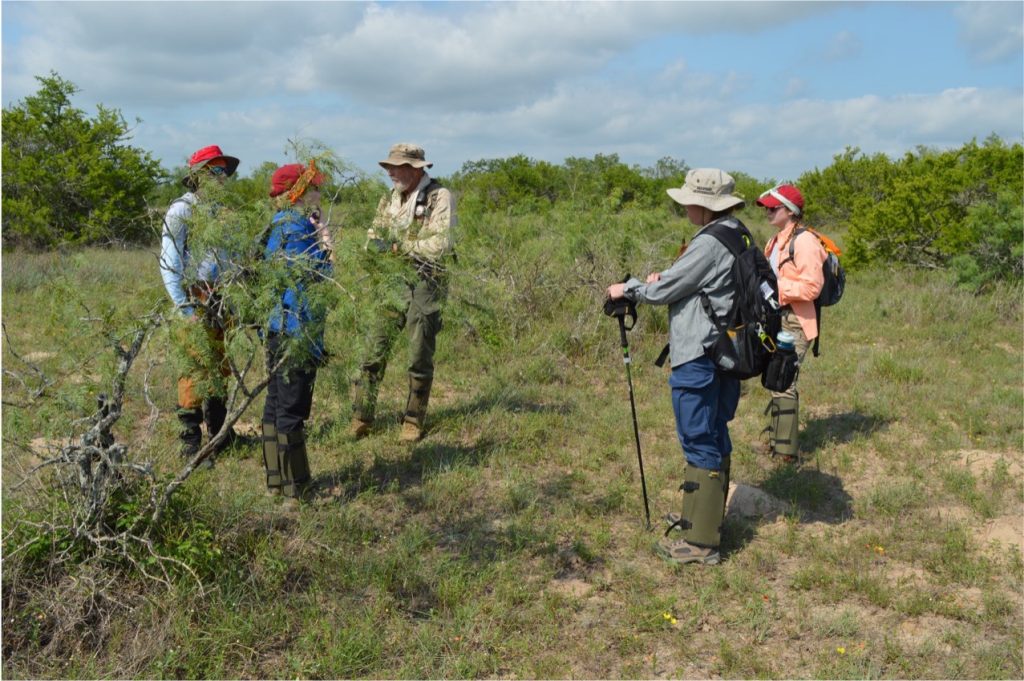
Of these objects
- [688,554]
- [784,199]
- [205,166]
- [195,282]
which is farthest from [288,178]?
[784,199]

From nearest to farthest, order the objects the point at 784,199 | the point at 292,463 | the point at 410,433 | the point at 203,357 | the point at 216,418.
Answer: the point at 203,357 → the point at 292,463 → the point at 784,199 → the point at 216,418 → the point at 410,433

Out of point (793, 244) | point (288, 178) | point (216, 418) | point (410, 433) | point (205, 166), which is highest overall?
point (205, 166)

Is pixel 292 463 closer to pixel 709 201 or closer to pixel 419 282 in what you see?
pixel 419 282

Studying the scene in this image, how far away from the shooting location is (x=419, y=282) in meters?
5.11

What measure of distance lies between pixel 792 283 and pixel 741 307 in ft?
5.10

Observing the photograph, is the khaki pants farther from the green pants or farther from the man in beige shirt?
the green pants

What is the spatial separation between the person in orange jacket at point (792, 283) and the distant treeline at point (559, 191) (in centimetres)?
288

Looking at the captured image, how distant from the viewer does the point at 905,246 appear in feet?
36.9

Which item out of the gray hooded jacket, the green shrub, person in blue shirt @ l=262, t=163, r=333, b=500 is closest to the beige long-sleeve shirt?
person in blue shirt @ l=262, t=163, r=333, b=500

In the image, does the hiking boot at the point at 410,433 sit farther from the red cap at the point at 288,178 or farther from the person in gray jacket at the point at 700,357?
the red cap at the point at 288,178

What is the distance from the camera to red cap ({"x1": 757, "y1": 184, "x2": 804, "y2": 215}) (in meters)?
5.44

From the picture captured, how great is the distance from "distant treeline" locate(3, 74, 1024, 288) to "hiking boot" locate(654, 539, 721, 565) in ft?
7.84

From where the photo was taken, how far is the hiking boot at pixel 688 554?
4242mm

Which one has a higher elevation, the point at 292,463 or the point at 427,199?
the point at 427,199
